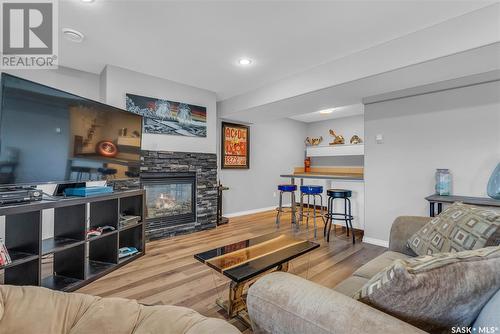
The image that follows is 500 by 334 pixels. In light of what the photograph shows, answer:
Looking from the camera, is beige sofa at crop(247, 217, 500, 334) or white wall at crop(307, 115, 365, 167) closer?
beige sofa at crop(247, 217, 500, 334)

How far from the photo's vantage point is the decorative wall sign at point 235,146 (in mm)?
4891

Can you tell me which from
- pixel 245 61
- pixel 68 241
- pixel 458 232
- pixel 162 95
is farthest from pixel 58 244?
pixel 458 232

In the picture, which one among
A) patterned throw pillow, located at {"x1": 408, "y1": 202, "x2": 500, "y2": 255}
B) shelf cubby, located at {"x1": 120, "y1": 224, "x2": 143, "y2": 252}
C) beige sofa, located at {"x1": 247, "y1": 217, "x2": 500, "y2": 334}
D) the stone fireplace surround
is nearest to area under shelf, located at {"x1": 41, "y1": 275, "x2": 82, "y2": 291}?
shelf cubby, located at {"x1": 120, "y1": 224, "x2": 143, "y2": 252}

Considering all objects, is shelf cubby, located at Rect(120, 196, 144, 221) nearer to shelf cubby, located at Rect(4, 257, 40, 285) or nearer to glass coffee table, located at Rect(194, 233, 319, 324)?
shelf cubby, located at Rect(4, 257, 40, 285)

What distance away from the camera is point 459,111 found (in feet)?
8.93

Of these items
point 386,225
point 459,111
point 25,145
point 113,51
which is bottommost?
point 386,225

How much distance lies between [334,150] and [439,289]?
5584 millimetres

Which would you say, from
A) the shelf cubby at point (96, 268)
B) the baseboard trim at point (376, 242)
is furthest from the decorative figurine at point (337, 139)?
the shelf cubby at point (96, 268)

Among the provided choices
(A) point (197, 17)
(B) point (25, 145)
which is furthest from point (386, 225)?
(B) point (25, 145)

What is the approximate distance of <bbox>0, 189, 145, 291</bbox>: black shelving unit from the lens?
174cm

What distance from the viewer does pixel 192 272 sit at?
2.39 metres

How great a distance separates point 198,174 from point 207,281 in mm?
2047

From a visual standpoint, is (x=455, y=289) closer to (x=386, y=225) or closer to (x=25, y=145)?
(x=25, y=145)

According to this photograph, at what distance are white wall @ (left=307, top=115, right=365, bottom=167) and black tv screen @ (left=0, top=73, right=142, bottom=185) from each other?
16.5 feet
